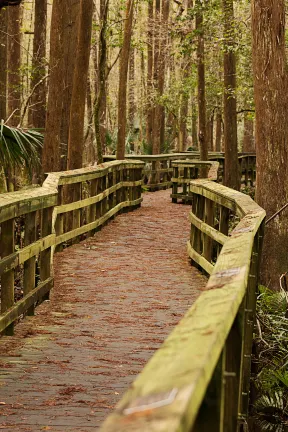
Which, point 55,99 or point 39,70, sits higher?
point 39,70

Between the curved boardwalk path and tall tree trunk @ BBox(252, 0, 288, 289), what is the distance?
3.59 ft

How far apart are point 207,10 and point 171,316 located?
623 inches

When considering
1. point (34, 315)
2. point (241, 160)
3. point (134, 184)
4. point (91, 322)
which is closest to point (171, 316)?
point (91, 322)

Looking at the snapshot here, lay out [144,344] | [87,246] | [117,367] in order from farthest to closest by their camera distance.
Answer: [87,246], [144,344], [117,367]

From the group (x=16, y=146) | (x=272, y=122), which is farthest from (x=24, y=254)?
(x=272, y=122)

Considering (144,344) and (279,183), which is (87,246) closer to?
(279,183)

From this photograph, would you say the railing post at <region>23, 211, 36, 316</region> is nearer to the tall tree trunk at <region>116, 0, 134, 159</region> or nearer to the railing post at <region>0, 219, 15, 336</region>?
the railing post at <region>0, 219, 15, 336</region>

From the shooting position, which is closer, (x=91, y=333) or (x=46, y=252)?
(x=91, y=333)

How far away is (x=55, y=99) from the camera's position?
1503cm

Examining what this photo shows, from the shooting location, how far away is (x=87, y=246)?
12.8 m

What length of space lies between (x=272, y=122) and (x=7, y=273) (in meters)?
5.19

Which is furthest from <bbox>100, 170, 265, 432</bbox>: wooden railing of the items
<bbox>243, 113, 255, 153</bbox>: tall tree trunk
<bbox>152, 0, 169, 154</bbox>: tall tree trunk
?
<bbox>243, 113, 255, 153</bbox>: tall tree trunk

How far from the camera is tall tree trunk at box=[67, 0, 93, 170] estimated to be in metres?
15.9

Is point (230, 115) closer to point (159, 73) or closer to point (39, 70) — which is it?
point (39, 70)
